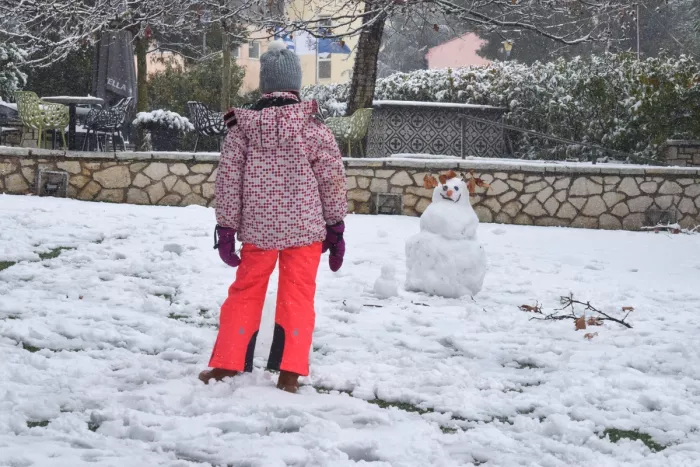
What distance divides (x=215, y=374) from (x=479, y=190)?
658cm

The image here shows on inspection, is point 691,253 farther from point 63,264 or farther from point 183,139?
point 183,139

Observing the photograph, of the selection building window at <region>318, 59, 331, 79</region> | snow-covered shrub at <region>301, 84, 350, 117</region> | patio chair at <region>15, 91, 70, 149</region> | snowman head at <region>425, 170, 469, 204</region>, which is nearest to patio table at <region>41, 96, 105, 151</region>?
patio chair at <region>15, 91, 70, 149</region>

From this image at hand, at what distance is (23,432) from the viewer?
2795mm

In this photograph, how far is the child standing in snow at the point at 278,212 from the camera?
3402mm

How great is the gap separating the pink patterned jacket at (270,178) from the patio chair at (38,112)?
8025 millimetres

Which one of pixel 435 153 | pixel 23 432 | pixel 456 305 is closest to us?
pixel 23 432

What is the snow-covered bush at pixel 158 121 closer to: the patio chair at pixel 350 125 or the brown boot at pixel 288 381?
the patio chair at pixel 350 125

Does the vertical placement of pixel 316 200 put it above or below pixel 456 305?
above

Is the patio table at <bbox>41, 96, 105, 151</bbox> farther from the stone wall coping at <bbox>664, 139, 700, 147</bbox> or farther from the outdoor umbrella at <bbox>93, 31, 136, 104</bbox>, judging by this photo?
the stone wall coping at <bbox>664, 139, 700, 147</bbox>

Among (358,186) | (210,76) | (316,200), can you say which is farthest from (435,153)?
(316,200)

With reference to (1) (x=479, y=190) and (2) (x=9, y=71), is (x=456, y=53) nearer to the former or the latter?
(2) (x=9, y=71)

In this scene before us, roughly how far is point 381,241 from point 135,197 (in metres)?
3.47

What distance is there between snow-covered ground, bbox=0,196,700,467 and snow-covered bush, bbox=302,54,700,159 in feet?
16.9

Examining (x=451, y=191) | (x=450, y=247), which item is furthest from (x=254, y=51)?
(x=450, y=247)
